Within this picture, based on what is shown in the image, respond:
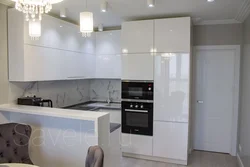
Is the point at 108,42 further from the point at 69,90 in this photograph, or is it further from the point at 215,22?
the point at 215,22

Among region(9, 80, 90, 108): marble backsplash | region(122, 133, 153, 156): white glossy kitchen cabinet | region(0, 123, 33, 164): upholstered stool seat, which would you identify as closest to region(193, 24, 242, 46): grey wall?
region(122, 133, 153, 156): white glossy kitchen cabinet

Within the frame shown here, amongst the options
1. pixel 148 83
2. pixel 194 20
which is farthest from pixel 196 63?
pixel 148 83

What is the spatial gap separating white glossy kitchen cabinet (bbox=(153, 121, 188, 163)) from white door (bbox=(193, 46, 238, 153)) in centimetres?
87

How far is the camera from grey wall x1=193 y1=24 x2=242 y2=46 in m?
3.86

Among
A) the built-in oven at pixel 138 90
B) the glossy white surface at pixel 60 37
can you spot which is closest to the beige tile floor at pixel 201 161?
the built-in oven at pixel 138 90

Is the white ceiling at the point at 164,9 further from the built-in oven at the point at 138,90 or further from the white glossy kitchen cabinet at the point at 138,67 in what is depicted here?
the built-in oven at the point at 138,90

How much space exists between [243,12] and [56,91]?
3.48 meters

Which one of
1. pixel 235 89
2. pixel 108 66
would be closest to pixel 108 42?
pixel 108 66

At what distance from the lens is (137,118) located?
376cm

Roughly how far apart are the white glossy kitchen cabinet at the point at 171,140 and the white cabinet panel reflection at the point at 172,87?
12cm

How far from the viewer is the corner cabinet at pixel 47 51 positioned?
2.81m

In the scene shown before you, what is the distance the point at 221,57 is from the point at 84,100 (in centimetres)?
308

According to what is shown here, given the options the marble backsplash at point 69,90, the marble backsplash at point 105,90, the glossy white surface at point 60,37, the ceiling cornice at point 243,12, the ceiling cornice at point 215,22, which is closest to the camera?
the ceiling cornice at point 243,12

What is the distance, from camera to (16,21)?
2.82m
